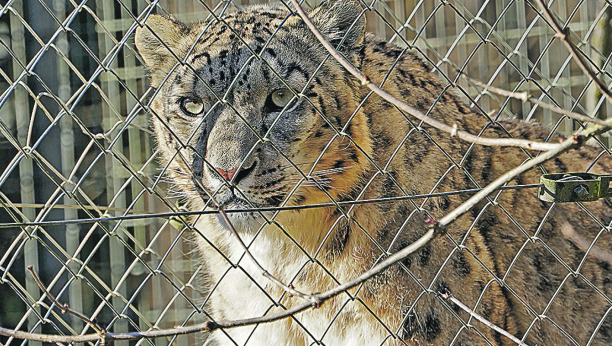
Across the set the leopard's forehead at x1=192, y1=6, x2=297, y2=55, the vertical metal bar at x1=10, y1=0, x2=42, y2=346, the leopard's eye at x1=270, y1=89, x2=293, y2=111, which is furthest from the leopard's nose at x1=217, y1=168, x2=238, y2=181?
the vertical metal bar at x1=10, y1=0, x2=42, y2=346

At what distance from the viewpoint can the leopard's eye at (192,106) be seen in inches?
81.7

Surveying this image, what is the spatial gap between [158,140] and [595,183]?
1481 mm

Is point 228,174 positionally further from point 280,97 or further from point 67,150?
point 67,150

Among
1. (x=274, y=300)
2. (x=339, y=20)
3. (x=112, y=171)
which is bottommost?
(x=274, y=300)

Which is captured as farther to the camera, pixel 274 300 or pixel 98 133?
pixel 98 133

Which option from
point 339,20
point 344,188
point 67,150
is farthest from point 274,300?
point 67,150

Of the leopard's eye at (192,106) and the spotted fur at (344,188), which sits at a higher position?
the leopard's eye at (192,106)

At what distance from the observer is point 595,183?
1554 millimetres

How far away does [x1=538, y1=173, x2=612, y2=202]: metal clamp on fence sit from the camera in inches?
60.6

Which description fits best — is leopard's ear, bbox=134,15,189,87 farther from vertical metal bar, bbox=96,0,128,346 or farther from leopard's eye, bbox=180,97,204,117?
vertical metal bar, bbox=96,0,128,346

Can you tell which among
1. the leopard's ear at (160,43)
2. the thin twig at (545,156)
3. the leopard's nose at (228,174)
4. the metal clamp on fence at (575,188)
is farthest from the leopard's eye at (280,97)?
the thin twig at (545,156)

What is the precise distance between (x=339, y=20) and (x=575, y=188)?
0.91 meters

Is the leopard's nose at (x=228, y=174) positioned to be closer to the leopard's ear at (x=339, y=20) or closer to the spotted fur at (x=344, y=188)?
the spotted fur at (x=344, y=188)

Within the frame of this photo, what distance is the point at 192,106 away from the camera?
2080 millimetres
